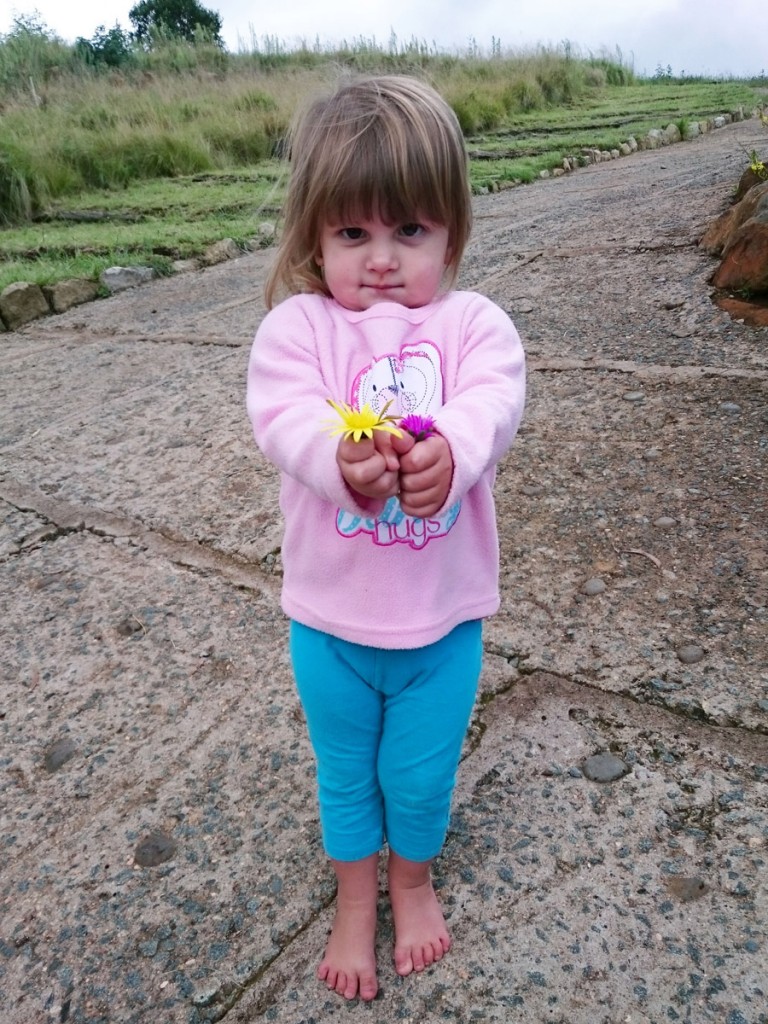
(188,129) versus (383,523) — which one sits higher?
(188,129)

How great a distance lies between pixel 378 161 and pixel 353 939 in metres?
1.02

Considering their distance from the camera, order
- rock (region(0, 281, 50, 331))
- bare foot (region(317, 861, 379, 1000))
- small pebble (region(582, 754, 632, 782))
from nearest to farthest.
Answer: bare foot (region(317, 861, 379, 1000)) → small pebble (region(582, 754, 632, 782)) → rock (region(0, 281, 50, 331))

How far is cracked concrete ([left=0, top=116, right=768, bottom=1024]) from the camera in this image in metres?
1.07

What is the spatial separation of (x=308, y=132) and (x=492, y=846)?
1.06 meters

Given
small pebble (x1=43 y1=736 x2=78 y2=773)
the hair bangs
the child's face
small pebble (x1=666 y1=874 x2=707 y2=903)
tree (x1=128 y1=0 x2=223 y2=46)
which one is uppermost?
tree (x1=128 y1=0 x2=223 y2=46)

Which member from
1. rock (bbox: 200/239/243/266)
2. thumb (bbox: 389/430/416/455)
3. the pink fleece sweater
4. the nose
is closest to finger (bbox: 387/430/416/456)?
thumb (bbox: 389/430/416/455)

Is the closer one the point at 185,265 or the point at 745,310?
the point at 745,310

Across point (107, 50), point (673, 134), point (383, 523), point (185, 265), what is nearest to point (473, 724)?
point (383, 523)

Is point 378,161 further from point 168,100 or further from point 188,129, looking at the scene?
point 168,100

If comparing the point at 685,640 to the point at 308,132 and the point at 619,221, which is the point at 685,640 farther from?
the point at 619,221

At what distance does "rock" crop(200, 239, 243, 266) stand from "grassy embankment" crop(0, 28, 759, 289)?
0.25 feet

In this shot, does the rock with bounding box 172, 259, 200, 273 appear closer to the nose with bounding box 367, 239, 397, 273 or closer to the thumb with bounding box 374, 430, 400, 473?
the nose with bounding box 367, 239, 397, 273

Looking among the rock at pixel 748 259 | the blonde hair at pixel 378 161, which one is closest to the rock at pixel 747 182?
the rock at pixel 748 259

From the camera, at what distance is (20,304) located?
4.02 m
